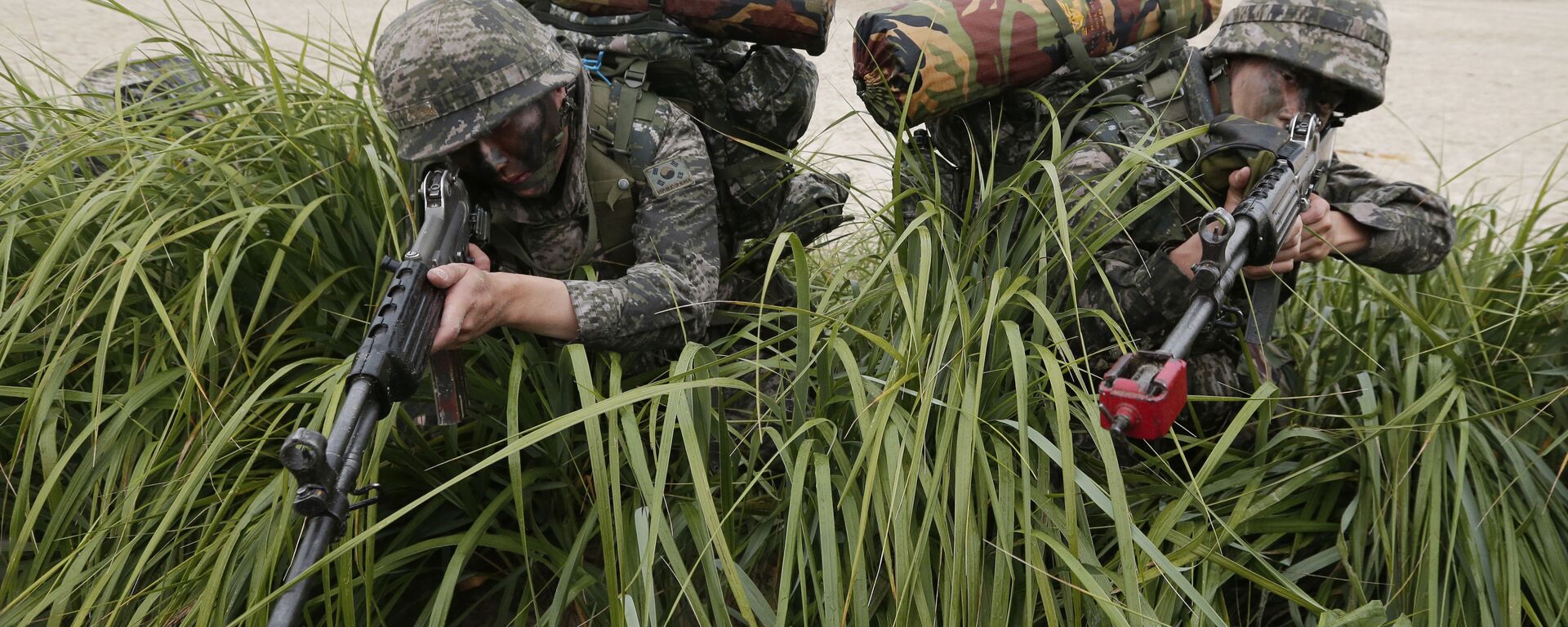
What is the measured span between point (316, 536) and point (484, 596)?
67 centimetres

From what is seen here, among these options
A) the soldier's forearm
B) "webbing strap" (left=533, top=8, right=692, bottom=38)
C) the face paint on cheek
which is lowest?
the soldier's forearm

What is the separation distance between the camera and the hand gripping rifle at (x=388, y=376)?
1.41m

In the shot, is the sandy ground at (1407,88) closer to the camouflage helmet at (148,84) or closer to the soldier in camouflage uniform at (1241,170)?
the camouflage helmet at (148,84)

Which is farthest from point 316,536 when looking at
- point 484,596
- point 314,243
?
point 314,243

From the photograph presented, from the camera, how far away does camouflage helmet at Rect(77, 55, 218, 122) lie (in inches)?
104

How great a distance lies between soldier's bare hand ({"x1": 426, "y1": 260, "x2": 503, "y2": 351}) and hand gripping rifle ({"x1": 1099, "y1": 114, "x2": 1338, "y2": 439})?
97 centimetres

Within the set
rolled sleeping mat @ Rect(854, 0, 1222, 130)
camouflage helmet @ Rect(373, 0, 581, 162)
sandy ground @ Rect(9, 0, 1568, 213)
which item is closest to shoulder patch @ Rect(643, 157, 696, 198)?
camouflage helmet @ Rect(373, 0, 581, 162)

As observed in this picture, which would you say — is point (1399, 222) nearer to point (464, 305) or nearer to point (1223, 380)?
point (1223, 380)

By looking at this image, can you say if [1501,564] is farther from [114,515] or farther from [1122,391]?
[114,515]

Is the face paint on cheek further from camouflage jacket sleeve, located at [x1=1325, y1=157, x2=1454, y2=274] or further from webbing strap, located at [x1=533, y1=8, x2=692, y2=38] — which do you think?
camouflage jacket sleeve, located at [x1=1325, y1=157, x2=1454, y2=274]

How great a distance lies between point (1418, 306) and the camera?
277 cm

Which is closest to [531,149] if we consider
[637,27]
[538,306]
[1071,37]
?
[538,306]

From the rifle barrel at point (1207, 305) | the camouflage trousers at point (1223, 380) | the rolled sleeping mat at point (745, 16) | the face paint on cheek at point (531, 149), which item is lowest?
the camouflage trousers at point (1223, 380)

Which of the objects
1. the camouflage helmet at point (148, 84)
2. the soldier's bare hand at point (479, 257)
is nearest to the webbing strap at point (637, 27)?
the soldier's bare hand at point (479, 257)
